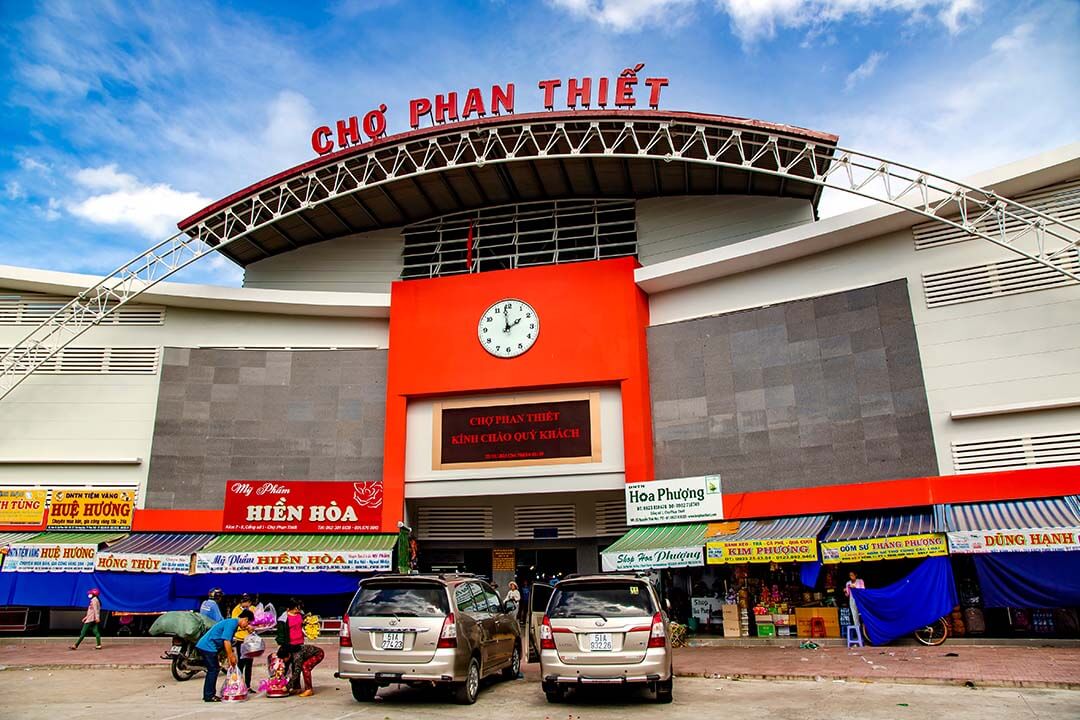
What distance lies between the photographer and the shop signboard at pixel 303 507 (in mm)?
23297

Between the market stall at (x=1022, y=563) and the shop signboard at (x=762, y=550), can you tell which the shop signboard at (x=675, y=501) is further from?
the market stall at (x=1022, y=563)

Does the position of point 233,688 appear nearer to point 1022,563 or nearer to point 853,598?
point 853,598

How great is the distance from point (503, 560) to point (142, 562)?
1046 centimetres

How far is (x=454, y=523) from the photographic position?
84.5 feet

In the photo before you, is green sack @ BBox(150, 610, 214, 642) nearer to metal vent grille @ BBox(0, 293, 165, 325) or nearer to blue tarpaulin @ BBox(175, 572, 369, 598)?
blue tarpaulin @ BBox(175, 572, 369, 598)

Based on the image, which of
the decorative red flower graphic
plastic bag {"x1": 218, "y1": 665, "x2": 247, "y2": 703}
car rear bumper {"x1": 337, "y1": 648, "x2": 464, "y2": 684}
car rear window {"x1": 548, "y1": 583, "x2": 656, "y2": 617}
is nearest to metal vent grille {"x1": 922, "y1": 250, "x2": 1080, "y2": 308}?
car rear window {"x1": 548, "y1": 583, "x2": 656, "y2": 617}

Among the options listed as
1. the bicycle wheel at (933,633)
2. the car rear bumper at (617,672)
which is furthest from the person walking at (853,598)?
the car rear bumper at (617,672)

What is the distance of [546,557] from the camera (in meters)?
25.7

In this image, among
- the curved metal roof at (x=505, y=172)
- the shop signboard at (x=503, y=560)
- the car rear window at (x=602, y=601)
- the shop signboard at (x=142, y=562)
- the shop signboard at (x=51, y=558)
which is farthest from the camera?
the shop signboard at (x=503, y=560)

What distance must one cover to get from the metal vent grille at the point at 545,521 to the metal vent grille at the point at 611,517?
30.3 inches

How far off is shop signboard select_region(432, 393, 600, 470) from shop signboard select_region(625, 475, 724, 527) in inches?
68.5

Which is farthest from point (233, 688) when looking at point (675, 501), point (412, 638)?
point (675, 501)

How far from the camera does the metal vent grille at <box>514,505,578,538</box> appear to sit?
25016 mm

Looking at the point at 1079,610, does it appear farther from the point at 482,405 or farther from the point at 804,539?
the point at 482,405
